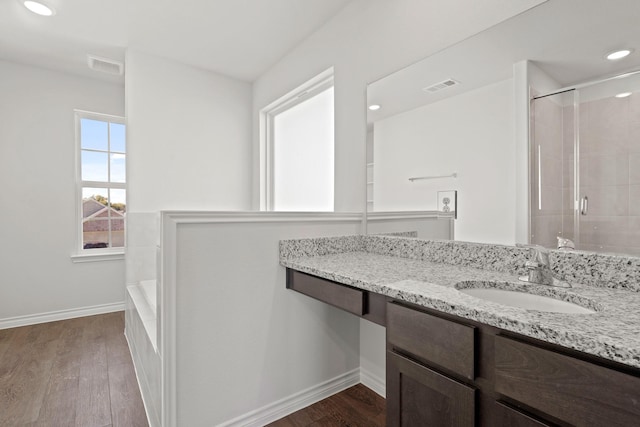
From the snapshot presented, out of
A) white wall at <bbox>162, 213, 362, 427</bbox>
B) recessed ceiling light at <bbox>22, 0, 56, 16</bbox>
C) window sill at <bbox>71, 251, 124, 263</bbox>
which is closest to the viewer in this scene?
white wall at <bbox>162, 213, 362, 427</bbox>

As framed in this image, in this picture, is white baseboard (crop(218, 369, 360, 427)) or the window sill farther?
the window sill

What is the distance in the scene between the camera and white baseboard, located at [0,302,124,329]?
9.85 feet

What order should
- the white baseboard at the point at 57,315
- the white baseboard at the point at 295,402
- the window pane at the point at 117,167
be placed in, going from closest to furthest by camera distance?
the white baseboard at the point at 295,402, the white baseboard at the point at 57,315, the window pane at the point at 117,167

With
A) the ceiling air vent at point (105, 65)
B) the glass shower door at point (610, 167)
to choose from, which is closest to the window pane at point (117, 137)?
the ceiling air vent at point (105, 65)

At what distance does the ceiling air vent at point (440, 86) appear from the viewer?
4.91 feet

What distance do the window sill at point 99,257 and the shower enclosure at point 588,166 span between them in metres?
3.82

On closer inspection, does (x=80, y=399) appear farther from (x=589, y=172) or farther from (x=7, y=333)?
(x=589, y=172)

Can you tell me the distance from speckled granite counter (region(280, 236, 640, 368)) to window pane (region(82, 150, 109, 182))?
2891 millimetres

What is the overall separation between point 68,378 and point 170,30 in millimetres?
2497

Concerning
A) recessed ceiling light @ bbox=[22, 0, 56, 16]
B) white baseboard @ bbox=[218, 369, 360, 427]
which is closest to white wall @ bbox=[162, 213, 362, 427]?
white baseboard @ bbox=[218, 369, 360, 427]

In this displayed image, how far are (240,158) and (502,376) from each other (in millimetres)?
2973

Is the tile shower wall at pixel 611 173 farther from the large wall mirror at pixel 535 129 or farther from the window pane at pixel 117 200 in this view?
the window pane at pixel 117 200

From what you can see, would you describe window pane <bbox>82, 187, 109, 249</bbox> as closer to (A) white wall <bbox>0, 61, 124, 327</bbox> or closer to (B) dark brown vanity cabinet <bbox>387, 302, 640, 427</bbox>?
(A) white wall <bbox>0, 61, 124, 327</bbox>

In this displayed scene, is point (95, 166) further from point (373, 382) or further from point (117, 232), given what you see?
point (373, 382)
